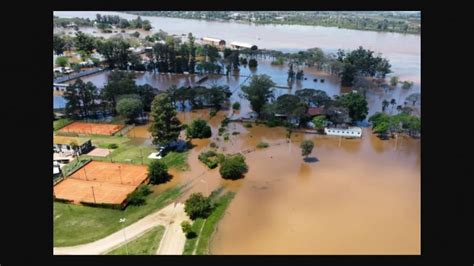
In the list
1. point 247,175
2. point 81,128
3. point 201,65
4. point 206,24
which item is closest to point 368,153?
point 247,175

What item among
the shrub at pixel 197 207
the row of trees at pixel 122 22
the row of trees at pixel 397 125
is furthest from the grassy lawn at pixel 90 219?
the row of trees at pixel 122 22

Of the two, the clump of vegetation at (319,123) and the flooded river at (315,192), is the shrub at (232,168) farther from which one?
the clump of vegetation at (319,123)

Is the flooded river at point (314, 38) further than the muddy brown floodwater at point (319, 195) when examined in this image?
Yes

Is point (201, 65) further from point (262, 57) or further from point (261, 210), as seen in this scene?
point (261, 210)

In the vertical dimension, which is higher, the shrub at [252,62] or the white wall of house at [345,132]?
the shrub at [252,62]

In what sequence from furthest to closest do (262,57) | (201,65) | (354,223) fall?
1. (262,57)
2. (201,65)
3. (354,223)

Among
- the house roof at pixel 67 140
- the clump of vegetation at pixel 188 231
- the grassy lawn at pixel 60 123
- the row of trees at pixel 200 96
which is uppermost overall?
the row of trees at pixel 200 96

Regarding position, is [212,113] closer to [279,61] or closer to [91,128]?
[91,128]

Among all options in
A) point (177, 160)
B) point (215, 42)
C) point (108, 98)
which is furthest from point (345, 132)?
point (215, 42)
